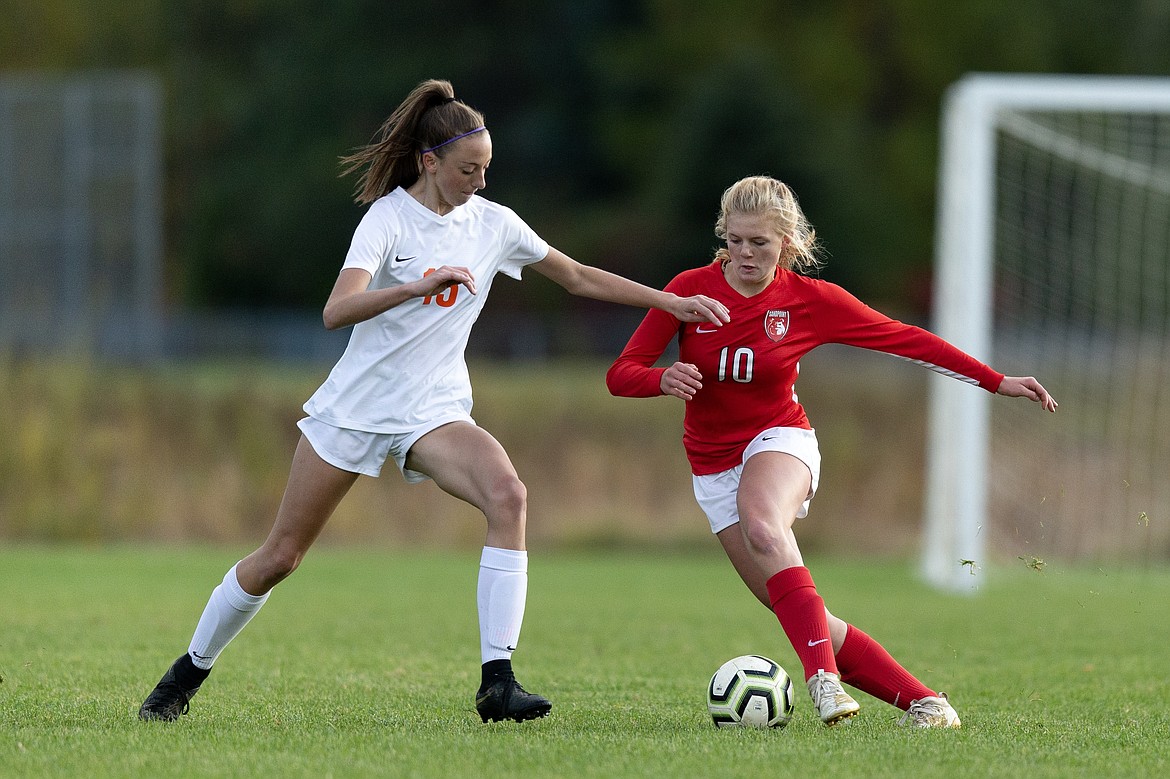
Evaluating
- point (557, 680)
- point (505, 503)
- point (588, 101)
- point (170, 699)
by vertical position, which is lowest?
point (557, 680)

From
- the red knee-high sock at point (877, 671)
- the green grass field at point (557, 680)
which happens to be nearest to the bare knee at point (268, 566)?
the green grass field at point (557, 680)

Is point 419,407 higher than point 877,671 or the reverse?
higher

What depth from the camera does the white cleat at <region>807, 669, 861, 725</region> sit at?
4.99 meters

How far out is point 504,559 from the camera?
539 cm

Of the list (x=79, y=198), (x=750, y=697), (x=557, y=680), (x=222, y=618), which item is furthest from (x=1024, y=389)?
(x=79, y=198)

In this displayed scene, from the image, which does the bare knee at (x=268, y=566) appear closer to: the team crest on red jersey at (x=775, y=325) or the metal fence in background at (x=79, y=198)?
the team crest on red jersey at (x=775, y=325)

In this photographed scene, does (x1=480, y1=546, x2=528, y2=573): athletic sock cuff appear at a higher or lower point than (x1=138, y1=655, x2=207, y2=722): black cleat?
higher

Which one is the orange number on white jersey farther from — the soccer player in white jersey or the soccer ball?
the soccer ball

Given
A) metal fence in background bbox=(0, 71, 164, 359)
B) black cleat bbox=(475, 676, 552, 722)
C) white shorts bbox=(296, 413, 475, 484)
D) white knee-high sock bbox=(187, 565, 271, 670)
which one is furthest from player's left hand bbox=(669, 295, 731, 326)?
metal fence in background bbox=(0, 71, 164, 359)

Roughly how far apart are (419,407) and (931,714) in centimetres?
211

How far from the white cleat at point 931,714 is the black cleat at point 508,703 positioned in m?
1.30

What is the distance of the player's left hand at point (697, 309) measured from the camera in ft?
18.0

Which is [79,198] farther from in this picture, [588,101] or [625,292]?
[625,292]

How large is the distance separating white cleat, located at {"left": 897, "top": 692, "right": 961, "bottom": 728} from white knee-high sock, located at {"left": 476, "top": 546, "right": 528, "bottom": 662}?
1432 millimetres
